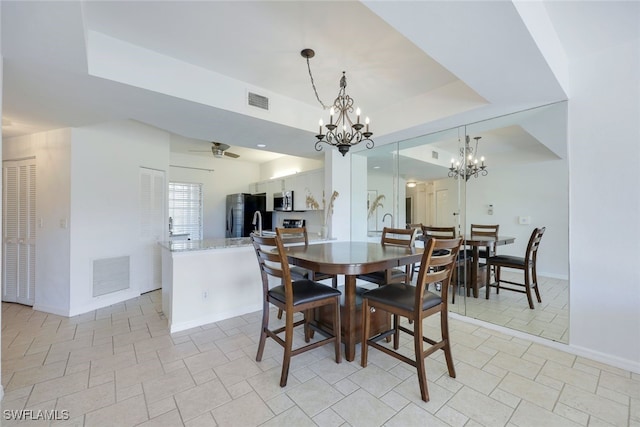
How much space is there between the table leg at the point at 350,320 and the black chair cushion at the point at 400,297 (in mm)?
188

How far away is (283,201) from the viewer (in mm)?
5520

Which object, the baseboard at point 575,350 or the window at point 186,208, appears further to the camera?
the window at point 186,208

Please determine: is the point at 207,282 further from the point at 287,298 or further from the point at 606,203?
the point at 606,203

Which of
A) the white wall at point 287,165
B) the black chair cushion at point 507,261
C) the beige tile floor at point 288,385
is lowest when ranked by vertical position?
the beige tile floor at point 288,385

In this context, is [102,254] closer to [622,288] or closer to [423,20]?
[423,20]

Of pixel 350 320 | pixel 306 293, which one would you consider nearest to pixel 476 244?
pixel 350 320

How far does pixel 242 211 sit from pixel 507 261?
5036 mm

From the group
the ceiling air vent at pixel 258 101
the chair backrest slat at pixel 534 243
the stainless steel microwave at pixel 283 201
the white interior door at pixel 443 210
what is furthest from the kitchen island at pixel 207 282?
the chair backrest slat at pixel 534 243

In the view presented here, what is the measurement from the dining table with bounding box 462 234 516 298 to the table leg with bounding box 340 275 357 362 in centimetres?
157

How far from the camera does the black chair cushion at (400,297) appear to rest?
1927 mm

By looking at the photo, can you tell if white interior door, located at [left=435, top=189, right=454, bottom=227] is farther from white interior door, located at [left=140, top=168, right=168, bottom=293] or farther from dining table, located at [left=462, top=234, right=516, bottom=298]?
white interior door, located at [left=140, top=168, right=168, bottom=293]

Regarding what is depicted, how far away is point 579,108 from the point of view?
2359 millimetres

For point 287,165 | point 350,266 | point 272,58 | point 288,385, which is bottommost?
point 288,385

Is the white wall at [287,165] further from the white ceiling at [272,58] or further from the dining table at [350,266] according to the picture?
the dining table at [350,266]
